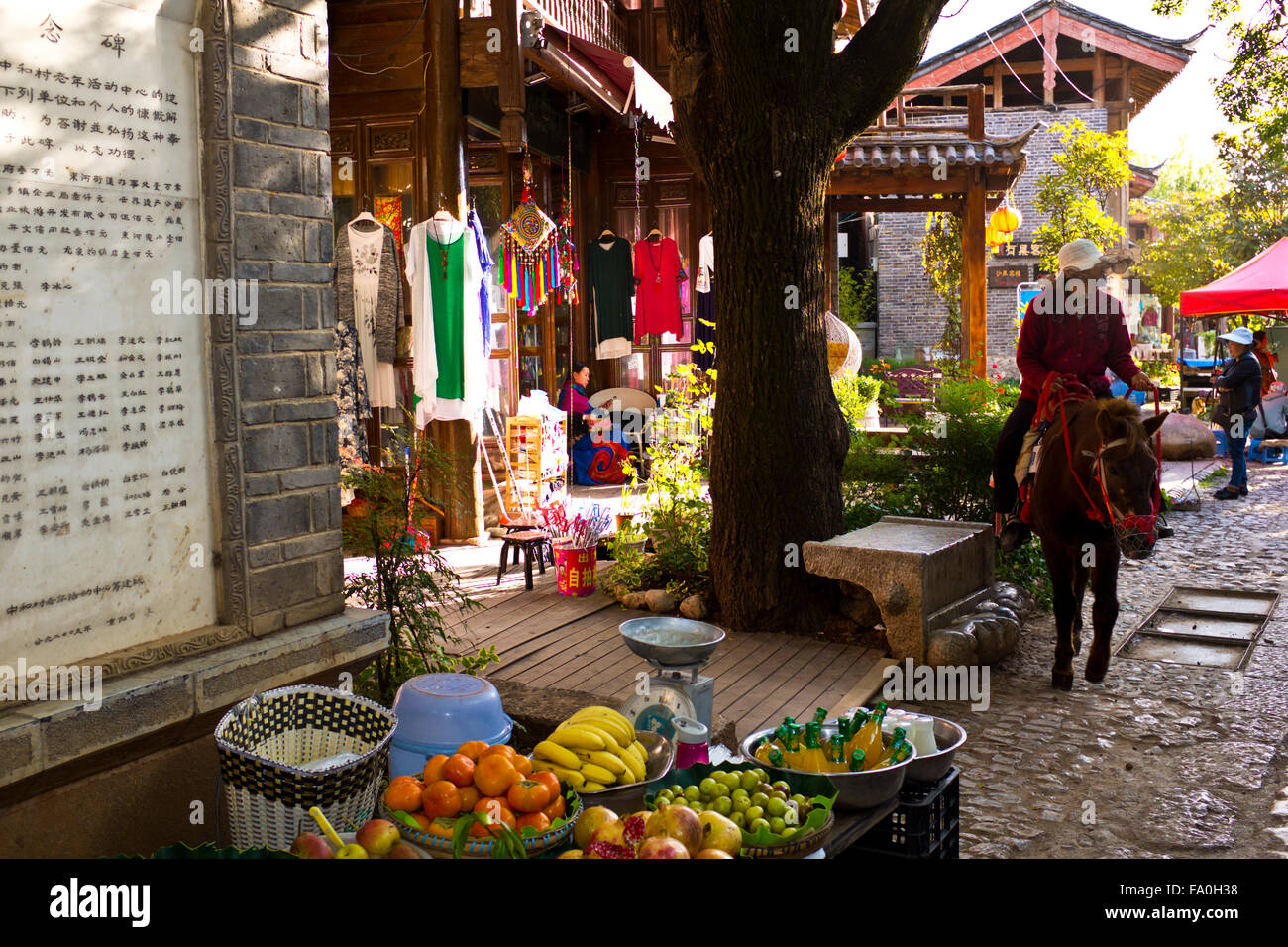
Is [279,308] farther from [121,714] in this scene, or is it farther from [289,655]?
[121,714]

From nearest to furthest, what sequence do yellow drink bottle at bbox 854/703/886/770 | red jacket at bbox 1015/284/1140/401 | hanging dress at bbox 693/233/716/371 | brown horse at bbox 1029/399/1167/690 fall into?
1. yellow drink bottle at bbox 854/703/886/770
2. brown horse at bbox 1029/399/1167/690
3. red jacket at bbox 1015/284/1140/401
4. hanging dress at bbox 693/233/716/371

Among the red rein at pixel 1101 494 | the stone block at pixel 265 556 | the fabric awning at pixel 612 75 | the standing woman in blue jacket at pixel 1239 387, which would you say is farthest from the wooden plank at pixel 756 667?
the standing woman in blue jacket at pixel 1239 387

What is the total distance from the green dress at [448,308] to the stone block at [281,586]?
5.35m

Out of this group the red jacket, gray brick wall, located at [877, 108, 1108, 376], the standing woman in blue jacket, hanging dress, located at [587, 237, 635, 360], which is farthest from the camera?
gray brick wall, located at [877, 108, 1108, 376]

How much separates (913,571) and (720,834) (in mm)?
4147

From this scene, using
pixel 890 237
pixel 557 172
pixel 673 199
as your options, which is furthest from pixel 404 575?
pixel 890 237

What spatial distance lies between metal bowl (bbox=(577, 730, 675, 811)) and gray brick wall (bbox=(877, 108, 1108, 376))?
25.3 metres

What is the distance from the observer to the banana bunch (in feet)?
11.4

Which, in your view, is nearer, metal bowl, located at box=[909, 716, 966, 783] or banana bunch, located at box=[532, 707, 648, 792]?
banana bunch, located at box=[532, 707, 648, 792]

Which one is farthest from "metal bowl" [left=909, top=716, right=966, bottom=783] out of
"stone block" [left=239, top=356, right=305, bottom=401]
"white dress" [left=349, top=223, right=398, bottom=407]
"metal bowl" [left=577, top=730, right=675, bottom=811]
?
"white dress" [left=349, top=223, right=398, bottom=407]

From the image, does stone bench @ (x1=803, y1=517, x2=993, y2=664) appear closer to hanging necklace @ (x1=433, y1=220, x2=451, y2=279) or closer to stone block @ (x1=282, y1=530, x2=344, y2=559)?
stone block @ (x1=282, y1=530, x2=344, y2=559)

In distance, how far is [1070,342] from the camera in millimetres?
7480

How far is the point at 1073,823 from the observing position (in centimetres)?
495

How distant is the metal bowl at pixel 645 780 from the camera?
3434 millimetres
